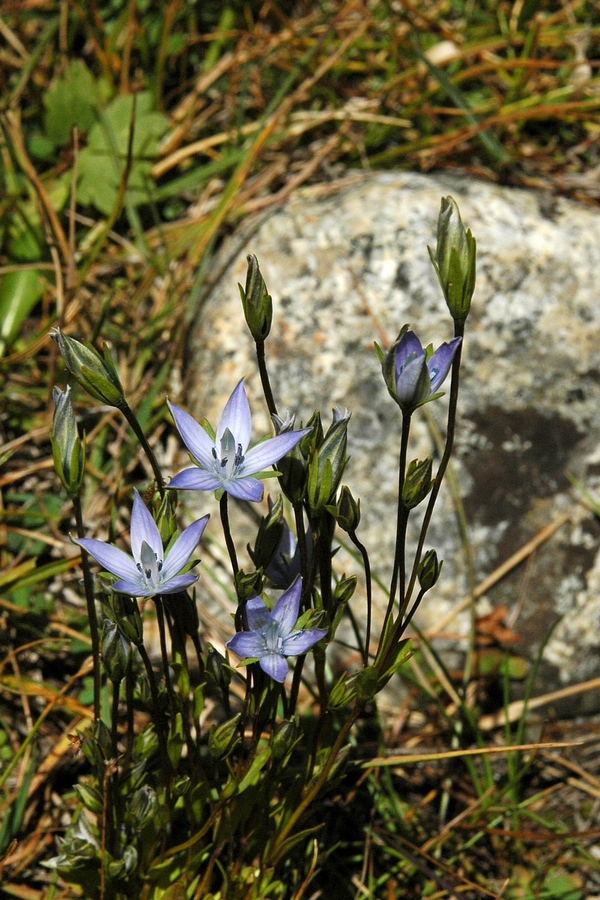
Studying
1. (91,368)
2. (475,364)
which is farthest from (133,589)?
(475,364)

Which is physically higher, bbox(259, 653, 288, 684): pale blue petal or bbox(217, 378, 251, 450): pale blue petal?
bbox(217, 378, 251, 450): pale blue petal

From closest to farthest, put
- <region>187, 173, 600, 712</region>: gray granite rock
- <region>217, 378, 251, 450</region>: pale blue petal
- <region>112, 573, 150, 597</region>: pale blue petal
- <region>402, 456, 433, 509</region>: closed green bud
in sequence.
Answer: <region>112, 573, 150, 597</region>: pale blue petal < <region>402, 456, 433, 509</region>: closed green bud < <region>217, 378, 251, 450</region>: pale blue petal < <region>187, 173, 600, 712</region>: gray granite rock

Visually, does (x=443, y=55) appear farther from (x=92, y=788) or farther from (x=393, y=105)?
(x=92, y=788)

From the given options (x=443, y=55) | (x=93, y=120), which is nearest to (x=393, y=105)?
(x=443, y=55)

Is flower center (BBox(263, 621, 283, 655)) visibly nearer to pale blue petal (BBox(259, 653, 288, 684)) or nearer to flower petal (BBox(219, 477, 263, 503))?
pale blue petal (BBox(259, 653, 288, 684))

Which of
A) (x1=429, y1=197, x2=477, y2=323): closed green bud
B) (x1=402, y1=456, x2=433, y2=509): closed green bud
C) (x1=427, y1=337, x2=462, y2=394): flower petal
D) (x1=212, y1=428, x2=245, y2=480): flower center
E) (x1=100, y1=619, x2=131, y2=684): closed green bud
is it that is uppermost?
(x1=429, y1=197, x2=477, y2=323): closed green bud

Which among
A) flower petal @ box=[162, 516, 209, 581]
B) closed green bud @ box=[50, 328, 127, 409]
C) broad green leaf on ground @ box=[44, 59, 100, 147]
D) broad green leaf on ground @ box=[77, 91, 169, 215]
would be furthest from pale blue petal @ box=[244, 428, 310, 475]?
broad green leaf on ground @ box=[44, 59, 100, 147]

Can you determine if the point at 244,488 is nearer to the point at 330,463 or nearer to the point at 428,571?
the point at 330,463

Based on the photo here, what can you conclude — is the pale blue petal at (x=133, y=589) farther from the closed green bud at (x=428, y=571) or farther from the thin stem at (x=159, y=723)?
the closed green bud at (x=428, y=571)
